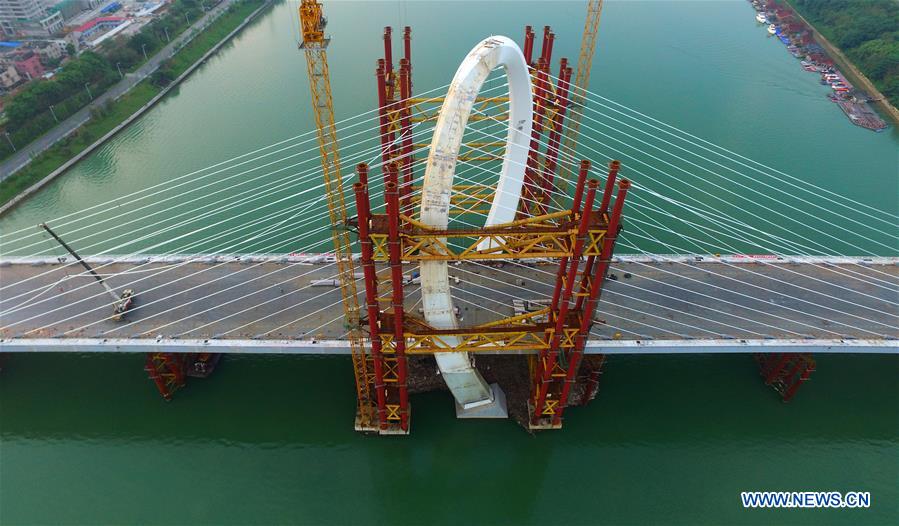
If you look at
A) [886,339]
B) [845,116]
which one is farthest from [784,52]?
[886,339]

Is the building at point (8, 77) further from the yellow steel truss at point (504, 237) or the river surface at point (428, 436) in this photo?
the yellow steel truss at point (504, 237)

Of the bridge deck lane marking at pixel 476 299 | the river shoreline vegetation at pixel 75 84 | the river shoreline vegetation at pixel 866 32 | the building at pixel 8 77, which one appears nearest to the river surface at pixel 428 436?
the bridge deck lane marking at pixel 476 299

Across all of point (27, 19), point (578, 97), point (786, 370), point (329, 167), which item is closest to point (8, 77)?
point (27, 19)

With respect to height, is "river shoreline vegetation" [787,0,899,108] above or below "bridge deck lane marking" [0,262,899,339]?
above

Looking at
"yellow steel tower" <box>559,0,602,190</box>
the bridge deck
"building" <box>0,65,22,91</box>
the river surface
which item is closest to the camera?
the river surface

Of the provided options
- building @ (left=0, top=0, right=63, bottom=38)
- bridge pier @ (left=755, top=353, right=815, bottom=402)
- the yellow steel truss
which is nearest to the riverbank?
bridge pier @ (left=755, top=353, right=815, bottom=402)

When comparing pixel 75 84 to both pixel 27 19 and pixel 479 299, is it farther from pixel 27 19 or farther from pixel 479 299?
pixel 479 299

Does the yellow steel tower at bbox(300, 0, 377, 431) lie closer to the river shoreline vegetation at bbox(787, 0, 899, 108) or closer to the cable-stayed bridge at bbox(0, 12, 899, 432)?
the cable-stayed bridge at bbox(0, 12, 899, 432)
